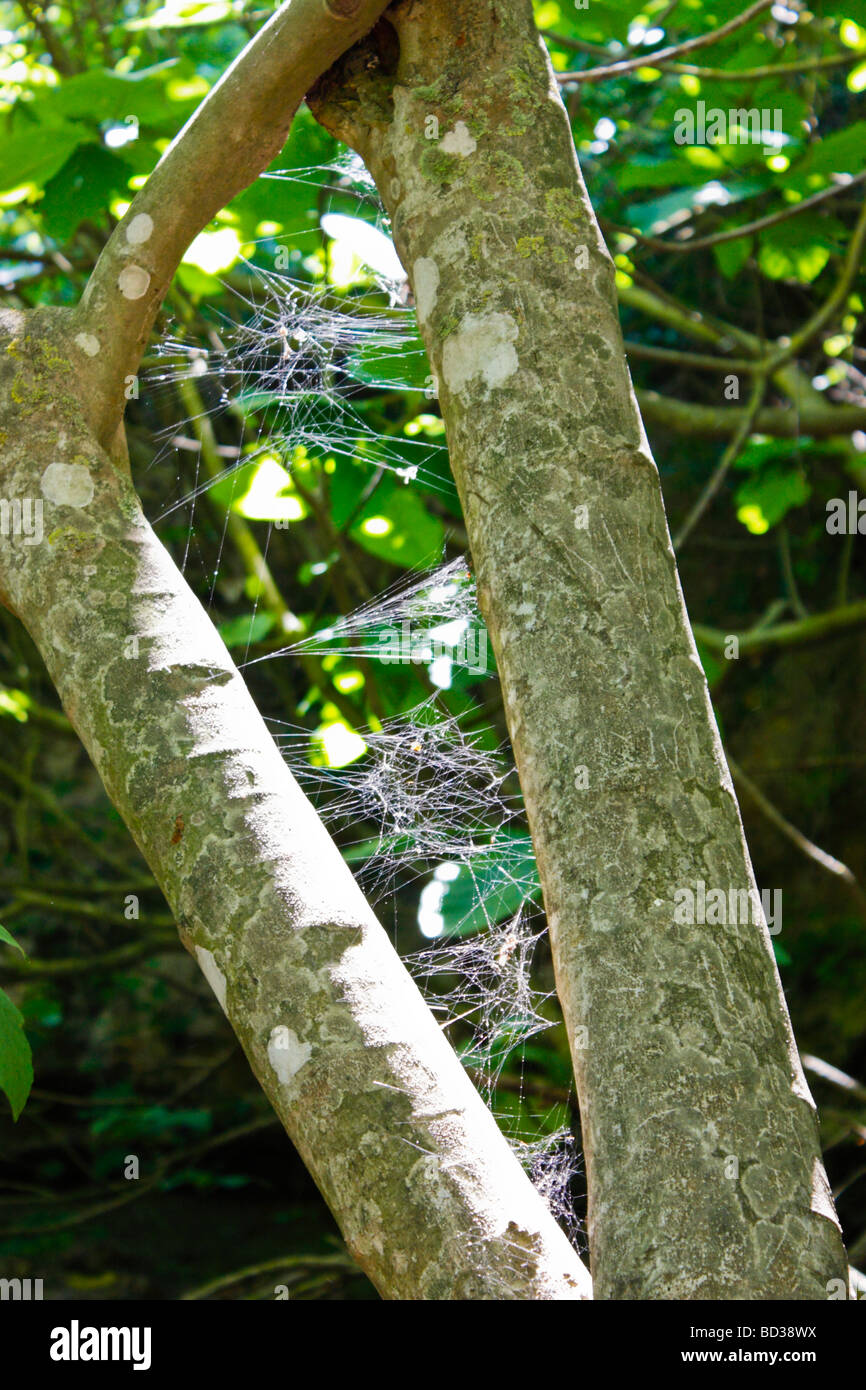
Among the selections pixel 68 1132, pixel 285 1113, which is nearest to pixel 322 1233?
pixel 68 1132

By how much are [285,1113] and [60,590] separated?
54 cm

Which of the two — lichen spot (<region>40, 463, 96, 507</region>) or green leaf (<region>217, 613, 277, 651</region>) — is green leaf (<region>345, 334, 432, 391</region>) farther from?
lichen spot (<region>40, 463, 96, 507</region>)

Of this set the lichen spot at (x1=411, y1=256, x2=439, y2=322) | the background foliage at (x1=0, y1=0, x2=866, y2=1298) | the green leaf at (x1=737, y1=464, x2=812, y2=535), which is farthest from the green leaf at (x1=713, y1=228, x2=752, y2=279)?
the lichen spot at (x1=411, y1=256, x2=439, y2=322)

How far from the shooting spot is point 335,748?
2.06 metres

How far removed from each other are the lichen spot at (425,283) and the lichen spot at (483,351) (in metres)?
0.07

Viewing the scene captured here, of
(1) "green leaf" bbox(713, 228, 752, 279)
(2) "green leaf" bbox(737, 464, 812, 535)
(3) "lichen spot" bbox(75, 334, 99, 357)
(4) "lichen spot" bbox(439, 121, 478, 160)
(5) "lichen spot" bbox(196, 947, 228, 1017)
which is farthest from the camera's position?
(2) "green leaf" bbox(737, 464, 812, 535)

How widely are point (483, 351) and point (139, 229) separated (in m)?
0.44

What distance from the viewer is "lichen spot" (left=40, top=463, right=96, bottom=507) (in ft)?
3.68

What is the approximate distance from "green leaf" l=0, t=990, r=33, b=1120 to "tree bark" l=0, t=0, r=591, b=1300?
0.70 feet

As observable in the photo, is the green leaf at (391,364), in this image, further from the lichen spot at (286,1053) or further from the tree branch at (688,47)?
the lichen spot at (286,1053)

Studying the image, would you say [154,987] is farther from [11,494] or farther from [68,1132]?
[11,494]

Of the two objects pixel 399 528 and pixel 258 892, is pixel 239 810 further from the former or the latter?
pixel 399 528

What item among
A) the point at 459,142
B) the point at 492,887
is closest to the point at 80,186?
the point at 459,142

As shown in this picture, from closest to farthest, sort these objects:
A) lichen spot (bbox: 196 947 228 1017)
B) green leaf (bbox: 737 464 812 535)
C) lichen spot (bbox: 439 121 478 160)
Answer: lichen spot (bbox: 196 947 228 1017)
lichen spot (bbox: 439 121 478 160)
green leaf (bbox: 737 464 812 535)
